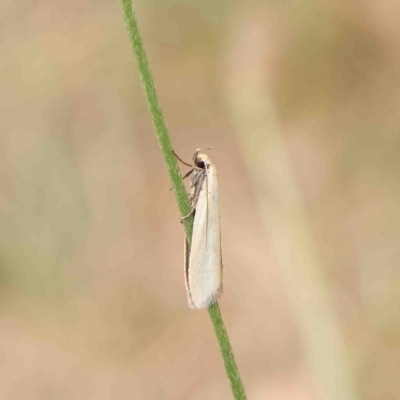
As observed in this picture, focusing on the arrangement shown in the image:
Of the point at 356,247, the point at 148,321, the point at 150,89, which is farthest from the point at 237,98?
the point at 150,89

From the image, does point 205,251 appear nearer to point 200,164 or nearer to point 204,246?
point 204,246

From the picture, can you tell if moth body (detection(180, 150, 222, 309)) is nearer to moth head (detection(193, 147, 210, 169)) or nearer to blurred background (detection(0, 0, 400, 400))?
moth head (detection(193, 147, 210, 169))

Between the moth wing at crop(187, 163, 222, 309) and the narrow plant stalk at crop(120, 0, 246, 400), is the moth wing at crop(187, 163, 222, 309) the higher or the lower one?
A: the higher one

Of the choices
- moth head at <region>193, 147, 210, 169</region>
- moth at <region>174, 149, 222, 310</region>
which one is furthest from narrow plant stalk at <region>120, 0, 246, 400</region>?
moth head at <region>193, 147, 210, 169</region>

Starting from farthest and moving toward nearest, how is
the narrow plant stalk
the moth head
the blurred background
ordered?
the blurred background, the moth head, the narrow plant stalk

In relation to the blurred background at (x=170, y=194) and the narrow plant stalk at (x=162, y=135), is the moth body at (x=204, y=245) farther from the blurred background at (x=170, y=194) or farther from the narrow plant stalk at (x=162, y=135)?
the blurred background at (x=170, y=194)

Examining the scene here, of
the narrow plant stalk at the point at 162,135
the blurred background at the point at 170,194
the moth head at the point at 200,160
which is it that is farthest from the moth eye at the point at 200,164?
the blurred background at the point at 170,194

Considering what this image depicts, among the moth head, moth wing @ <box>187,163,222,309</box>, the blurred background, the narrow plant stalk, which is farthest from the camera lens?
the blurred background
